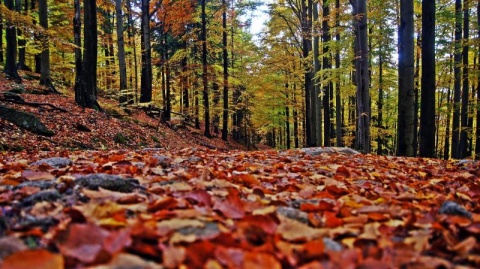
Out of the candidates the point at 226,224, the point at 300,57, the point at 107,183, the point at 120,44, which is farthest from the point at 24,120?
the point at 300,57

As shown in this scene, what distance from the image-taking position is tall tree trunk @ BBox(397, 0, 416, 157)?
748 centimetres

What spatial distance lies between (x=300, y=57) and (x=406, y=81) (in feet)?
33.9

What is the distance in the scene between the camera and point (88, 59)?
9875mm

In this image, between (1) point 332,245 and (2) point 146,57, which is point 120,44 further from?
(1) point 332,245

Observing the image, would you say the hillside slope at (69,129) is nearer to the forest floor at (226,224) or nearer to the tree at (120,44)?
the tree at (120,44)

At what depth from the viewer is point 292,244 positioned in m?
1.31

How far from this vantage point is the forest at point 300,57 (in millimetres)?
7785

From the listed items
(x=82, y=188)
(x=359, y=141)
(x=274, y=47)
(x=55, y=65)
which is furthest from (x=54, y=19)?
(x=82, y=188)

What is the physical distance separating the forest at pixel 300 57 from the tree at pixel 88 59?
29 millimetres

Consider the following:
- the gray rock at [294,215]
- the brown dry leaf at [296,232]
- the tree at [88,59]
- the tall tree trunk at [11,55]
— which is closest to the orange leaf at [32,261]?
the brown dry leaf at [296,232]

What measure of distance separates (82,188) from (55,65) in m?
18.2

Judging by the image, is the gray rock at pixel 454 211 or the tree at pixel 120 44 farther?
the tree at pixel 120 44

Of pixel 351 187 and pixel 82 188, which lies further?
pixel 351 187

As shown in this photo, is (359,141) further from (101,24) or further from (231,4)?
(101,24)
